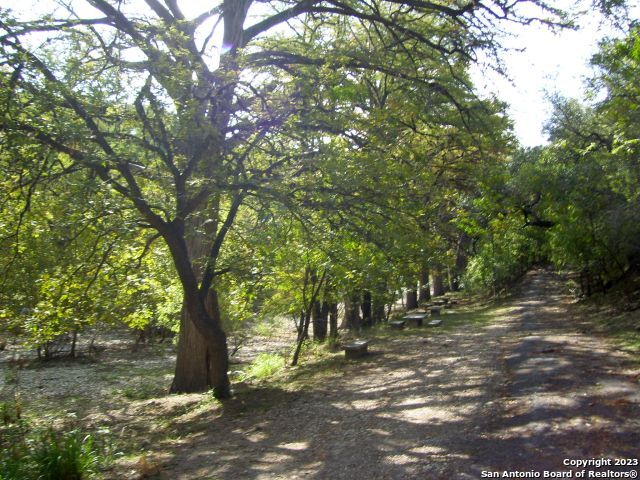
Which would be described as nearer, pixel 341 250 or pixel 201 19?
pixel 341 250

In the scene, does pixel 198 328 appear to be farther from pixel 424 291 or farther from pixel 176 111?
pixel 424 291

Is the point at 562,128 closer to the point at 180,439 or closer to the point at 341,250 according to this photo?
the point at 341,250

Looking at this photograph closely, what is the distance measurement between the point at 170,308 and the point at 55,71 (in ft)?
25.7

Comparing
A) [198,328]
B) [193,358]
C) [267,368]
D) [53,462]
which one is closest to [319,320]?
[267,368]

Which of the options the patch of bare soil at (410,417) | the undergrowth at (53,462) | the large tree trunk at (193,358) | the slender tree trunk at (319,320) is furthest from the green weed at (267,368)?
the undergrowth at (53,462)

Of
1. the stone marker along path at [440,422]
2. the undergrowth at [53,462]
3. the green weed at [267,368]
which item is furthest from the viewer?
the green weed at [267,368]

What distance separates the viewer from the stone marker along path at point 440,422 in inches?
194

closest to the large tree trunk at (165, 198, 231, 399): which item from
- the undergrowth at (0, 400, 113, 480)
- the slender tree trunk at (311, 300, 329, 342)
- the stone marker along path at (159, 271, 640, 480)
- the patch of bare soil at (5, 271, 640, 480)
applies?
the patch of bare soil at (5, 271, 640, 480)

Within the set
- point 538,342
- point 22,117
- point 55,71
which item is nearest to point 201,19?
point 55,71

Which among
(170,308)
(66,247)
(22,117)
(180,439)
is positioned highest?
(22,117)

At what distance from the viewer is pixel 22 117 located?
718 cm

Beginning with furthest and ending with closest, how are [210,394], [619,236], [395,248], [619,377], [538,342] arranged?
1. [619,236]
2. [538,342]
3. [210,394]
4. [395,248]
5. [619,377]

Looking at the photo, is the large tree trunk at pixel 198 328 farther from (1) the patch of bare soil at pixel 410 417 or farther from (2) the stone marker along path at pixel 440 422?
(2) the stone marker along path at pixel 440 422

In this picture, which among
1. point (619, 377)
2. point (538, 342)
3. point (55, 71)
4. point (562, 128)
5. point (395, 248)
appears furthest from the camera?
point (562, 128)
